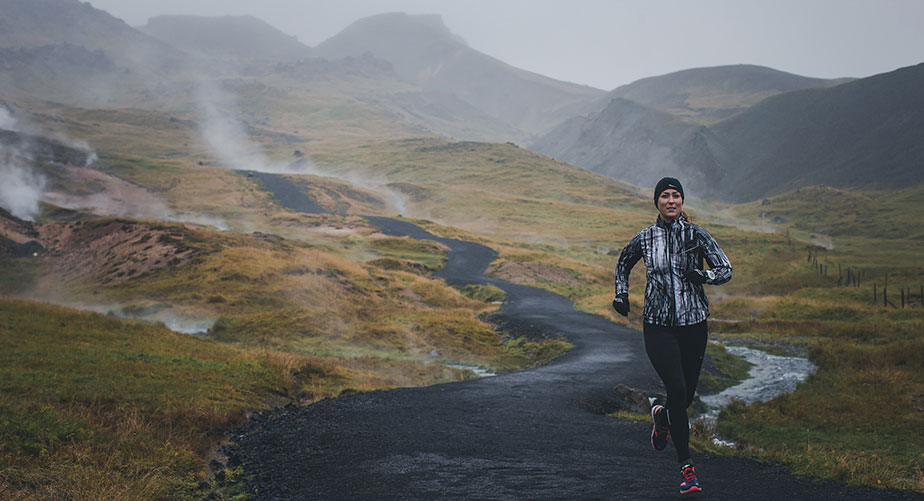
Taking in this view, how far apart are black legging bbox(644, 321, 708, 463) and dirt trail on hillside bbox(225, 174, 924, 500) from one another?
1017 mm

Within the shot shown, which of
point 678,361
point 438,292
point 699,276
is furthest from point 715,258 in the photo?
point 438,292

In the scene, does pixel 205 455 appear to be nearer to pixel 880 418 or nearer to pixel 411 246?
pixel 880 418

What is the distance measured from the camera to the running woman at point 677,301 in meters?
7.32

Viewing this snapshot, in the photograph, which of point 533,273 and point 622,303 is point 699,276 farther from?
point 533,273

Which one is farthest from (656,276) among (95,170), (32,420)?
(95,170)

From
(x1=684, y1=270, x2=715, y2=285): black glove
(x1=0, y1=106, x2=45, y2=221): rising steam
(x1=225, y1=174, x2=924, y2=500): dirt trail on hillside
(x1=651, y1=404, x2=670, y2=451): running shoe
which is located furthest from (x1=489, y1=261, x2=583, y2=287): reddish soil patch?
(x1=684, y1=270, x2=715, y2=285): black glove

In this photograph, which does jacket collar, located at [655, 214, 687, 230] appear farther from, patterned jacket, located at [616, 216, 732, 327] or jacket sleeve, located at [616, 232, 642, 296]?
jacket sleeve, located at [616, 232, 642, 296]

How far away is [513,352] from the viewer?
34.4 m

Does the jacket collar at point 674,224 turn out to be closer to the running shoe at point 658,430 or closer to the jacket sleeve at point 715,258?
the jacket sleeve at point 715,258

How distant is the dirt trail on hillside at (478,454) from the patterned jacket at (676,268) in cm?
246

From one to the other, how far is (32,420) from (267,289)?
3077cm

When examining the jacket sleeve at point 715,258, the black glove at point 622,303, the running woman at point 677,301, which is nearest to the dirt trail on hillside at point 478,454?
the running woman at point 677,301

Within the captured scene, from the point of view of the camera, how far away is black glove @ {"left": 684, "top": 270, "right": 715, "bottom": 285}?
23.6ft

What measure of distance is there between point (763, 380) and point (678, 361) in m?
24.2
